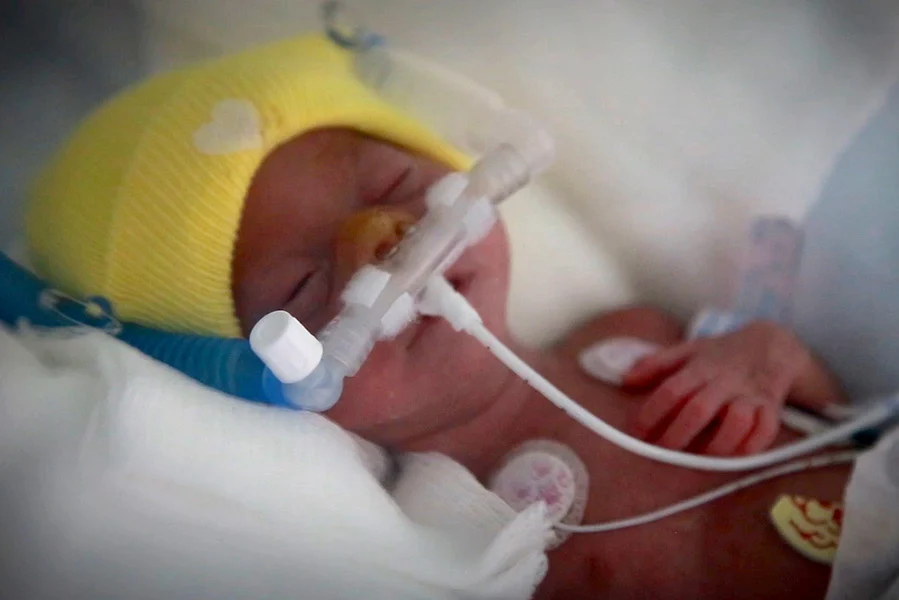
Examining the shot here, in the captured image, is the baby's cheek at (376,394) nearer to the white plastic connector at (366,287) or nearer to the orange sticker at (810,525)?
the white plastic connector at (366,287)

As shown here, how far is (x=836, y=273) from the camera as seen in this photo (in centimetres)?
100

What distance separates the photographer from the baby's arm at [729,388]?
878mm

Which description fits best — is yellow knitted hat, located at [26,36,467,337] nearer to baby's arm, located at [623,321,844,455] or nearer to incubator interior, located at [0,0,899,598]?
incubator interior, located at [0,0,899,598]

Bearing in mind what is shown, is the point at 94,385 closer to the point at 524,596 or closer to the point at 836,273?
the point at 524,596

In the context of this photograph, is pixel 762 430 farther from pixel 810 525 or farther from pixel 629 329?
pixel 629 329

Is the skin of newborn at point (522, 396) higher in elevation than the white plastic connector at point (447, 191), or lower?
lower

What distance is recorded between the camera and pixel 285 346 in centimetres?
59

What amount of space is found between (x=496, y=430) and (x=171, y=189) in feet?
1.51

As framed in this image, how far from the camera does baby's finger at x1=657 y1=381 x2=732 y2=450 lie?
88 centimetres

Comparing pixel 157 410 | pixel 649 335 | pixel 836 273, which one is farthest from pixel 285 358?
pixel 836 273

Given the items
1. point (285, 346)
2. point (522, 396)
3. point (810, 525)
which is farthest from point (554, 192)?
point (285, 346)

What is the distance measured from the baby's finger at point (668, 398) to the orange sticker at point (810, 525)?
146 mm

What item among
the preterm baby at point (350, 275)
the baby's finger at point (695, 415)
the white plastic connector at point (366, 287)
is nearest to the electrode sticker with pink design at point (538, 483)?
the preterm baby at point (350, 275)

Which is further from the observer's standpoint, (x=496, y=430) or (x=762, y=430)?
(x=496, y=430)
